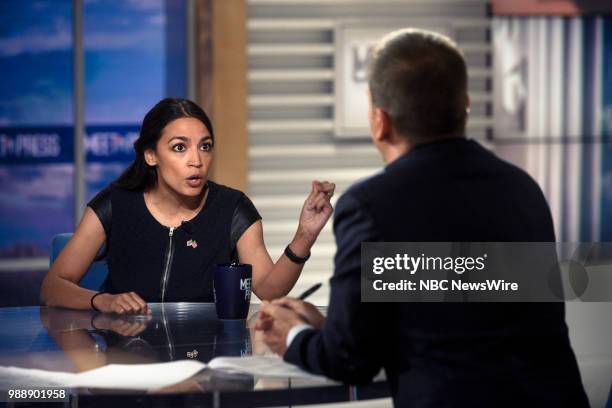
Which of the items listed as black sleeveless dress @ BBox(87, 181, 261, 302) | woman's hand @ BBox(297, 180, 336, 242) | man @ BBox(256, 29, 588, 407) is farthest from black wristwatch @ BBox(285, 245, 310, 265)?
man @ BBox(256, 29, 588, 407)

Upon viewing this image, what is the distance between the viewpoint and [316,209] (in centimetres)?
285

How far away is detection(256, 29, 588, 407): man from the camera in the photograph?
1.68 meters

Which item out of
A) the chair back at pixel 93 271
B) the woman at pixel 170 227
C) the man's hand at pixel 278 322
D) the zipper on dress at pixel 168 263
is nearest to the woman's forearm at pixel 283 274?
the woman at pixel 170 227

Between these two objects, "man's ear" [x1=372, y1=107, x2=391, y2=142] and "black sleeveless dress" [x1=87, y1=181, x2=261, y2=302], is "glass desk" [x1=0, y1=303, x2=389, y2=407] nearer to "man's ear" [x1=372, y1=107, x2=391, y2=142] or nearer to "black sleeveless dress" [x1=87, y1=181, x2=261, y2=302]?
"black sleeveless dress" [x1=87, y1=181, x2=261, y2=302]

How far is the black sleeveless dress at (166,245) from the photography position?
124 inches

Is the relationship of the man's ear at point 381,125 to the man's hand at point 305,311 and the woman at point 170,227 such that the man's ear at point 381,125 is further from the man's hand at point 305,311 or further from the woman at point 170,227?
the woman at point 170,227

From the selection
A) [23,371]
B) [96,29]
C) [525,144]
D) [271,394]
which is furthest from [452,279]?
[96,29]

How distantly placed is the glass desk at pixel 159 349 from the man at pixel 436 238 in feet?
0.59

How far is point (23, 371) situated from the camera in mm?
1946

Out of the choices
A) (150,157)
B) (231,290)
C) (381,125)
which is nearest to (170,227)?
(150,157)

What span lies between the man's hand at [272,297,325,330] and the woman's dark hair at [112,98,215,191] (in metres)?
1.26

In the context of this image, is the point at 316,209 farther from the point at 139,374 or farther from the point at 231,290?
the point at 139,374

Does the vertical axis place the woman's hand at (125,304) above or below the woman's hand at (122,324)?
above

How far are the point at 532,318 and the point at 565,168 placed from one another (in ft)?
16.4
